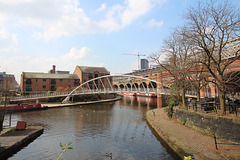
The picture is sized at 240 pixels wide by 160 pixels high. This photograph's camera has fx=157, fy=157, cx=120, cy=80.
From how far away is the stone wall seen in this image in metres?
9.96

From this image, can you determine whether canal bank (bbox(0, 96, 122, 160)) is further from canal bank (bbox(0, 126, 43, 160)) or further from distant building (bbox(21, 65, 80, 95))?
distant building (bbox(21, 65, 80, 95))

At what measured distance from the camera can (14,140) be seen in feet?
39.3

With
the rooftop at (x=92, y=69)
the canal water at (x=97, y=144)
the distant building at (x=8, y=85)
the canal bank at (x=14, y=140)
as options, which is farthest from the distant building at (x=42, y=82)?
the canal bank at (x=14, y=140)

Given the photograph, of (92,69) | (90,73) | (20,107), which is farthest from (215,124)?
(92,69)

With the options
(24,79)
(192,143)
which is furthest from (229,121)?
(24,79)

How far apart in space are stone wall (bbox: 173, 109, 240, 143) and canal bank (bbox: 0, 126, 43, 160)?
1441 cm

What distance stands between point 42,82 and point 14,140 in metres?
41.6

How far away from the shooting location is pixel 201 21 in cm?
1193

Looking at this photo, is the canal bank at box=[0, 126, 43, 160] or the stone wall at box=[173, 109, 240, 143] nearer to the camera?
the stone wall at box=[173, 109, 240, 143]

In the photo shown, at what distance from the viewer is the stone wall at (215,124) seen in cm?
996

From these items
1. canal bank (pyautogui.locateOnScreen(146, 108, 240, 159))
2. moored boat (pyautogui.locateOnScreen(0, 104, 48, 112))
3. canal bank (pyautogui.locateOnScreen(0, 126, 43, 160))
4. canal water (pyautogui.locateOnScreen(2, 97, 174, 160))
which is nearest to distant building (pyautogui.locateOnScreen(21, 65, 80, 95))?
moored boat (pyautogui.locateOnScreen(0, 104, 48, 112))

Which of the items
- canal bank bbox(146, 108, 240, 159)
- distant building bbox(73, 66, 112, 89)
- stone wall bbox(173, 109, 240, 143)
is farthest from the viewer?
distant building bbox(73, 66, 112, 89)

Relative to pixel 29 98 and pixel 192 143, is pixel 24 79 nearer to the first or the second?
pixel 29 98

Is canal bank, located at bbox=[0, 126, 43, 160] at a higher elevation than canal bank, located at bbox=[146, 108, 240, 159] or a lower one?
lower
